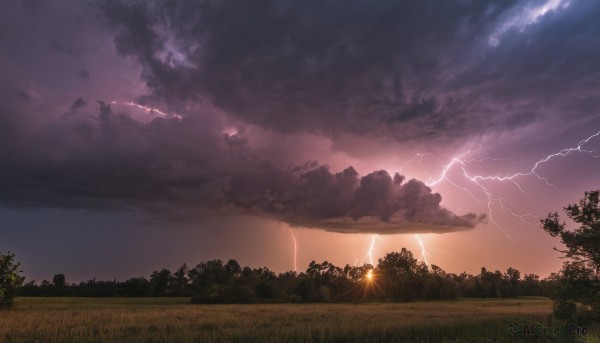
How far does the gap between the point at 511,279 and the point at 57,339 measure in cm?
15821

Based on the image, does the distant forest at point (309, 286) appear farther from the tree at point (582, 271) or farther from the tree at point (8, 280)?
the tree at point (582, 271)

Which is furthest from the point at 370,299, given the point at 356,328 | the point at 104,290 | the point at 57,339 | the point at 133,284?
the point at 57,339

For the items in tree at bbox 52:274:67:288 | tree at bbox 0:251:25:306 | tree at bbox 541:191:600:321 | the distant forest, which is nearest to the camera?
tree at bbox 541:191:600:321

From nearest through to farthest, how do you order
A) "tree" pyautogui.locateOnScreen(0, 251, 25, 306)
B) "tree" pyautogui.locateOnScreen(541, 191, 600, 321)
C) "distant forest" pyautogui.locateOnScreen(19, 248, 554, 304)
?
"tree" pyautogui.locateOnScreen(541, 191, 600, 321)
"tree" pyautogui.locateOnScreen(0, 251, 25, 306)
"distant forest" pyautogui.locateOnScreen(19, 248, 554, 304)

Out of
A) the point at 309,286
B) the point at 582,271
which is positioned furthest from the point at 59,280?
the point at 582,271

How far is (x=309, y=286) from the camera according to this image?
325 ft

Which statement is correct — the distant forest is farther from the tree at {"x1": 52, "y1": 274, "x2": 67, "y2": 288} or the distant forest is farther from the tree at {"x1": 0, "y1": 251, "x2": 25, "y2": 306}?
the tree at {"x1": 0, "y1": 251, "x2": 25, "y2": 306}

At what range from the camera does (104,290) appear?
11219 centimetres

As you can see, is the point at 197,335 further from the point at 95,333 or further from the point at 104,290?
the point at 104,290

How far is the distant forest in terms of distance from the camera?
91125 millimetres

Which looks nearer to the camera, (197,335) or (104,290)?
(197,335)

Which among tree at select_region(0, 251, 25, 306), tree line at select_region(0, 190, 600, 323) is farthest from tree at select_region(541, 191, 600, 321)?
tree at select_region(0, 251, 25, 306)

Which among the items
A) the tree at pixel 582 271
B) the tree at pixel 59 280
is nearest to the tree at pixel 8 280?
the tree at pixel 582 271

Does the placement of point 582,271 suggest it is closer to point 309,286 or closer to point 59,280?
point 309,286
